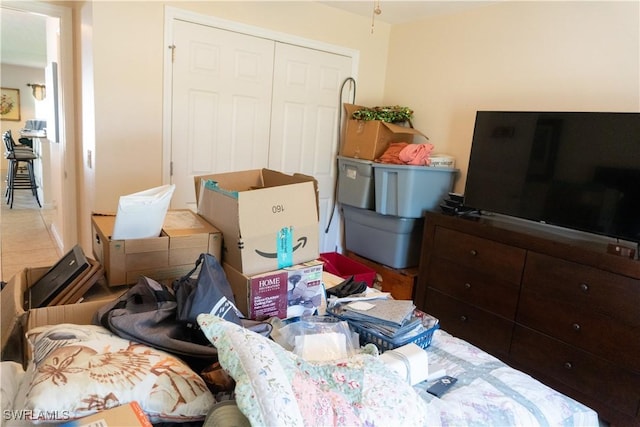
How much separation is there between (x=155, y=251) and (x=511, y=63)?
8.39 feet

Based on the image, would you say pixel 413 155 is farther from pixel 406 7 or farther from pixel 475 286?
pixel 406 7

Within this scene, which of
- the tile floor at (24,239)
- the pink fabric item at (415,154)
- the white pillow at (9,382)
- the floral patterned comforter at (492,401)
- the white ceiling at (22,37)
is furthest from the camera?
the white ceiling at (22,37)

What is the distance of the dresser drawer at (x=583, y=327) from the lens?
196 cm

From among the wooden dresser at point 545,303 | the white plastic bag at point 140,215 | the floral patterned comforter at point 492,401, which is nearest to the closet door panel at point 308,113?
the wooden dresser at point 545,303

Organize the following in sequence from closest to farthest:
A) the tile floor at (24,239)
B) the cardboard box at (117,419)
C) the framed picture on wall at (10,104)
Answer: the cardboard box at (117,419) → the tile floor at (24,239) → the framed picture on wall at (10,104)

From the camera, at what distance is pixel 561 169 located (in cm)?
232

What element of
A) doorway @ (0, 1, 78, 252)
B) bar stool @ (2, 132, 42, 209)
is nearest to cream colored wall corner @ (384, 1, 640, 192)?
doorway @ (0, 1, 78, 252)

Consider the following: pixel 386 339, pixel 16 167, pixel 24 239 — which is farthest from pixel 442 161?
pixel 16 167

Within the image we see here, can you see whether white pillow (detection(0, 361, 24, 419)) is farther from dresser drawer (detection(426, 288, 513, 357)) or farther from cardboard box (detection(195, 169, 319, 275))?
dresser drawer (detection(426, 288, 513, 357))

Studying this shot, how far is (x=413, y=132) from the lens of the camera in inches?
127

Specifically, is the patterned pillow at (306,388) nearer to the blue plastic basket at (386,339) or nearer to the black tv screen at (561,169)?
the blue plastic basket at (386,339)

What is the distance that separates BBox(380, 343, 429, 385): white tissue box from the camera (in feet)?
3.79

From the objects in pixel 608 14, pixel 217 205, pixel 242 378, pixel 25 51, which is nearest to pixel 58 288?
pixel 217 205

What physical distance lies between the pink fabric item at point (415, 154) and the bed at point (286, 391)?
1895 mm
